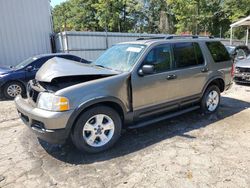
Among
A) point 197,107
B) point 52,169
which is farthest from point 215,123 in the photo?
point 52,169

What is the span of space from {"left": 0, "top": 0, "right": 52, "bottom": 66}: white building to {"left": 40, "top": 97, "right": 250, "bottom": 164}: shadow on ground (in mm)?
9584

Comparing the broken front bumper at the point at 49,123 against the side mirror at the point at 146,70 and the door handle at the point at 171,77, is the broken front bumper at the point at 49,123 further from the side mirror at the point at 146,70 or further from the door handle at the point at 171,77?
the door handle at the point at 171,77

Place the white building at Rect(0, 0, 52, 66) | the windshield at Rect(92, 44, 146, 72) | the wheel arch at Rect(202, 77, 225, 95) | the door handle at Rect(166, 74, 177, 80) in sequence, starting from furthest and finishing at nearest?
the white building at Rect(0, 0, 52, 66), the wheel arch at Rect(202, 77, 225, 95), the door handle at Rect(166, 74, 177, 80), the windshield at Rect(92, 44, 146, 72)

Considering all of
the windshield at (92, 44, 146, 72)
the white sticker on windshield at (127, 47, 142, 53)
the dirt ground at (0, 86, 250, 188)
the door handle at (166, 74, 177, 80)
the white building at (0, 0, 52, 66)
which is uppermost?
the white building at (0, 0, 52, 66)

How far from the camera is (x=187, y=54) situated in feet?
16.5

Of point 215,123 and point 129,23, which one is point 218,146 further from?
point 129,23

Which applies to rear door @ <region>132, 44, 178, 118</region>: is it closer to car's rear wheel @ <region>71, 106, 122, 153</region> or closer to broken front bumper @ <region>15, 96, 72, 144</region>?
car's rear wheel @ <region>71, 106, 122, 153</region>

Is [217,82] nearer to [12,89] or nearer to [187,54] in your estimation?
[187,54]

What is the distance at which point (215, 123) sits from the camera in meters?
5.14

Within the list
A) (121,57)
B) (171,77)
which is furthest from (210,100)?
(121,57)

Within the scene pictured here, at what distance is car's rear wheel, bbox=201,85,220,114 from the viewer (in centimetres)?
555

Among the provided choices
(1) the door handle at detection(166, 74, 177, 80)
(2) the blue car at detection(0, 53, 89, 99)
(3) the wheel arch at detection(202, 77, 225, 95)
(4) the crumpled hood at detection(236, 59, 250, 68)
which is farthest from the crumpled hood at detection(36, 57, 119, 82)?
(4) the crumpled hood at detection(236, 59, 250, 68)

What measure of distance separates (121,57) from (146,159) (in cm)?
199

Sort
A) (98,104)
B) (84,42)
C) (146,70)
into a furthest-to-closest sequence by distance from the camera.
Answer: (84,42) < (146,70) < (98,104)
